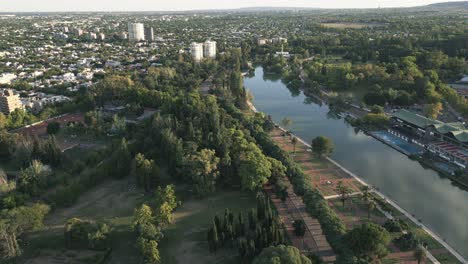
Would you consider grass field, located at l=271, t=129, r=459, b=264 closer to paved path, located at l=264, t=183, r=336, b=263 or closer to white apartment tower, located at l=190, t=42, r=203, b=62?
paved path, located at l=264, t=183, r=336, b=263

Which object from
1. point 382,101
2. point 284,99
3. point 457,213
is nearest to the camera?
point 457,213

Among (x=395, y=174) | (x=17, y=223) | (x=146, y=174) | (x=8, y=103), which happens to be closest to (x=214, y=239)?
(x=146, y=174)

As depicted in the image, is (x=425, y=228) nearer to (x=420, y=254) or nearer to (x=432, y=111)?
(x=420, y=254)

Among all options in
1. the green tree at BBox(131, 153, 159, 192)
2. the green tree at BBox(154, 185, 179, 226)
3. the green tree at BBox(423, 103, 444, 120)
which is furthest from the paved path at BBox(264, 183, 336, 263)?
the green tree at BBox(423, 103, 444, 120)

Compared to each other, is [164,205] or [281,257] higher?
[281,257]

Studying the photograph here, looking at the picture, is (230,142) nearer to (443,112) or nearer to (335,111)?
(335,111)

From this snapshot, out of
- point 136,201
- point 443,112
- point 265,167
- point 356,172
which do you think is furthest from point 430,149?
point 136,201
